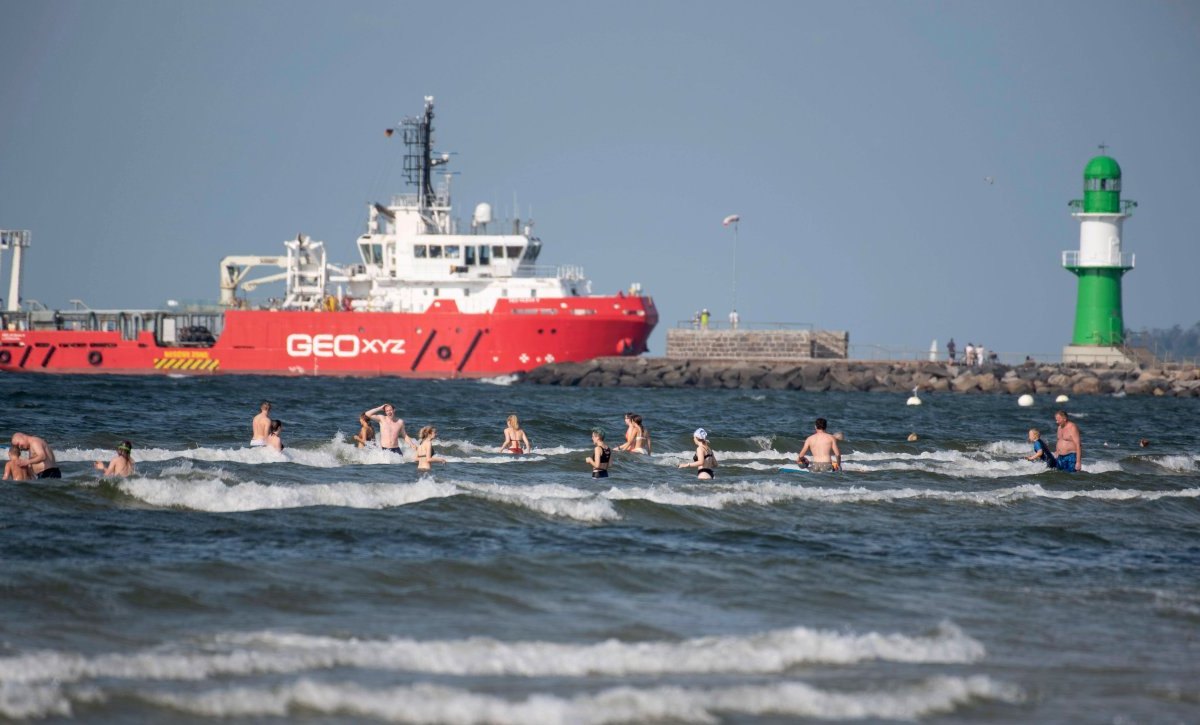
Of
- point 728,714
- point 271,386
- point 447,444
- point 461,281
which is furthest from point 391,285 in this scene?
point 728,714

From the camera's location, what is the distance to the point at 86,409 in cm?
3166

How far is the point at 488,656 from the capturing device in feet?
29.2

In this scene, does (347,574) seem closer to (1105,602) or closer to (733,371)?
(1105,602)

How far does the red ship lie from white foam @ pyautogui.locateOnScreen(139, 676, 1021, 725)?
136 ft

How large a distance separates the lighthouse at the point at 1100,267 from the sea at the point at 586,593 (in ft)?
110

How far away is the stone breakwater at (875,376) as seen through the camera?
50188 mm

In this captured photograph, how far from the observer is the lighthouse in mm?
53906

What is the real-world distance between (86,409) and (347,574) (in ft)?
73.4

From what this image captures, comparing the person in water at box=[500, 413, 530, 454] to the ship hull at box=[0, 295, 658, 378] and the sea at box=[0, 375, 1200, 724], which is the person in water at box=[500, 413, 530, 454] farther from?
the ship hull at box=[0, 295, 658, 378]

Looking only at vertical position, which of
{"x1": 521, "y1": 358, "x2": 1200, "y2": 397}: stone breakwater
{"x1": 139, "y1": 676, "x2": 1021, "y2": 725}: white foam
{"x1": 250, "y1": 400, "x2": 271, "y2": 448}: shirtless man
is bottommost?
{"x1": 139, "y1": 676, "x2": 1021, "y2": 725}: white foam

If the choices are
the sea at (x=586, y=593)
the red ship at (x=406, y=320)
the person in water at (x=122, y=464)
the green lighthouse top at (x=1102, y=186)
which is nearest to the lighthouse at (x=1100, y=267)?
the green lighthouse top at (x=1102, y=186)

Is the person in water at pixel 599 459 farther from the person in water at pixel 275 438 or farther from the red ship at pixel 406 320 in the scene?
the red ship at pixel 406 320

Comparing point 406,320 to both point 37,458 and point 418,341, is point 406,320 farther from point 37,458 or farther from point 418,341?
point 37,458

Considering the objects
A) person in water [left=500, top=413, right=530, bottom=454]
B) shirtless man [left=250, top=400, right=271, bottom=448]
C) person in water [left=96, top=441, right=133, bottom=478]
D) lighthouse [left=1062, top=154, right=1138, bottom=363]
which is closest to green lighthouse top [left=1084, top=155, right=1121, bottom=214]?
lighthouse [left=1062, top=154, right=1138, bottom=363]
